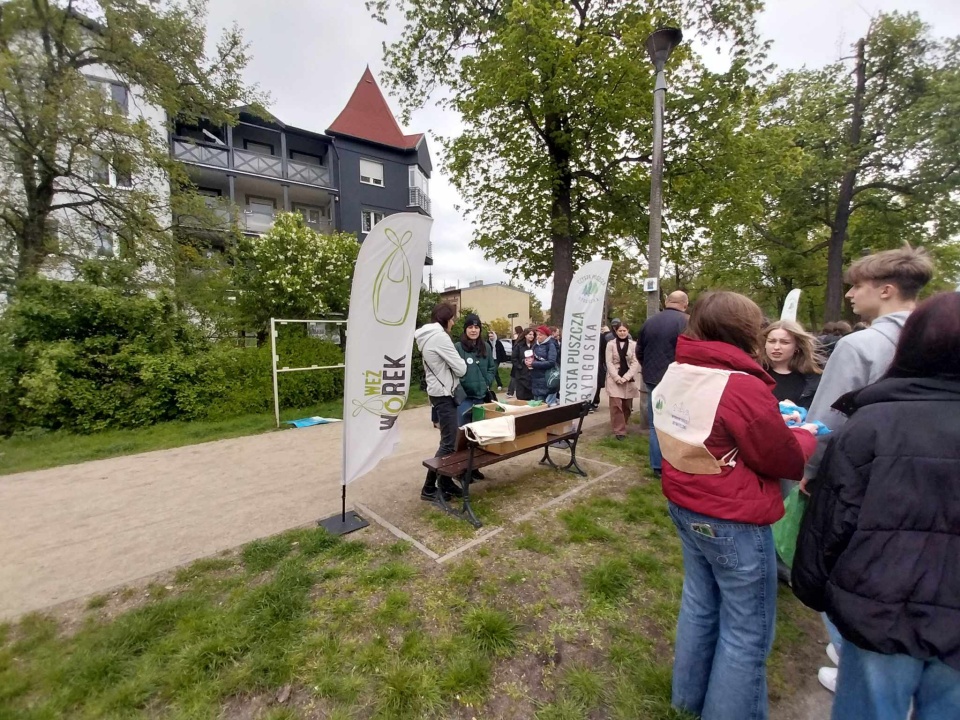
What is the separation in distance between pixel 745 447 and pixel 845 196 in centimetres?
2133

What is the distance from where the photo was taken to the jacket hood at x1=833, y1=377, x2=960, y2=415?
3.86 ft

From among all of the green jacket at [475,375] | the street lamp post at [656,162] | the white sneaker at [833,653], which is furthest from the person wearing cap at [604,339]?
the white sneaker at [833,653]

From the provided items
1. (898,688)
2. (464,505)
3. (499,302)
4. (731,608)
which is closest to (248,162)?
(464,505)

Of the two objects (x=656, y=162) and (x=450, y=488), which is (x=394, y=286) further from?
(x=656, y=162)

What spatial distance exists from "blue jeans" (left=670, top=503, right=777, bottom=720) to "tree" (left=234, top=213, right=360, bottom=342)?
34.9ft

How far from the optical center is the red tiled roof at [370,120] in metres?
23.7

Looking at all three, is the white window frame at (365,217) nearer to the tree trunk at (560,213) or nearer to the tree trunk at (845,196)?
the tree trunk at (560,213)

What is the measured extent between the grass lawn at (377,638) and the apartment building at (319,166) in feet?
Result: 62.2

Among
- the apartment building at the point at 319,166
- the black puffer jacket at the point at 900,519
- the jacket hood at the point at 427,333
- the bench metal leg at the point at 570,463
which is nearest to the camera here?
the black puffer jacket at the point at 900,519

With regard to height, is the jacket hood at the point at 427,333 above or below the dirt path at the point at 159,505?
above

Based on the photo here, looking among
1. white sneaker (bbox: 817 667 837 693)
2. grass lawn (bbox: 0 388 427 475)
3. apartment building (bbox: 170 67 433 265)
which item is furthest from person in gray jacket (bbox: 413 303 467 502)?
apartment building (bbox: 170 67 433 265)

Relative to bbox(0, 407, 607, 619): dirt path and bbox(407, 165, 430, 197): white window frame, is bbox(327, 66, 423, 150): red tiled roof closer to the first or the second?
bbox(407, 165, 430, 197): white window frame

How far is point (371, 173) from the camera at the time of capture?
76.8 ft

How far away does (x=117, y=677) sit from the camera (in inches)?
85.0
